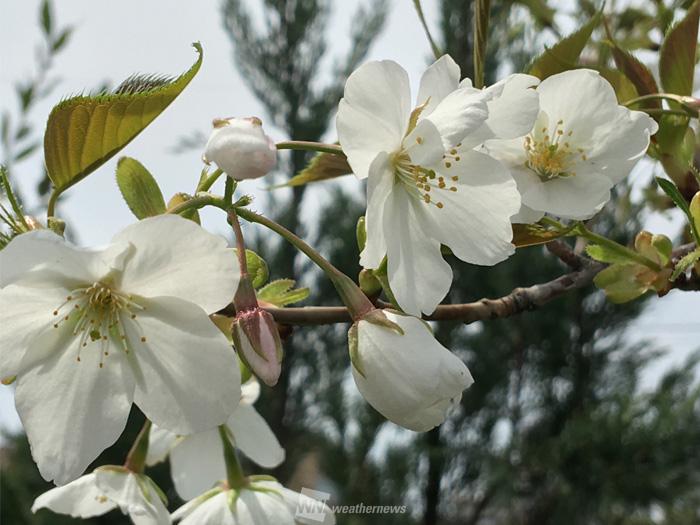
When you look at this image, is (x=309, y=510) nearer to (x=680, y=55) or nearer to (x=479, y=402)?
(x=680, y=55)

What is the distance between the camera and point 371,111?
58cm

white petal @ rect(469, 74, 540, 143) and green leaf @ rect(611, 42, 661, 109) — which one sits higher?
white petal @ rect(469, 74, 540, 143)

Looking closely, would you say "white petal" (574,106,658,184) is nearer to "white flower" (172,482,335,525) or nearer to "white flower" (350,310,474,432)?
"white flower" (350,310,474,432)

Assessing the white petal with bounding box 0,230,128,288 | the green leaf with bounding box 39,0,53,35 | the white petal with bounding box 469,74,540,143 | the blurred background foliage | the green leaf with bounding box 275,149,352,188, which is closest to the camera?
the white petal with bounding box 0,230,128,288

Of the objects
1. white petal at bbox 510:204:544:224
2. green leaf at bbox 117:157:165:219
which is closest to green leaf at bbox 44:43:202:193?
green leaf at bbox 117:157:165:219

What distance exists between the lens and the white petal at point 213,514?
74 cm

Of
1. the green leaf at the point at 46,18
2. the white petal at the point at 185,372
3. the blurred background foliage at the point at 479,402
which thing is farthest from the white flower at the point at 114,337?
the blurred background foliage at the point at 479,402

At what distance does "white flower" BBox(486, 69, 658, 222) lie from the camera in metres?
0.69

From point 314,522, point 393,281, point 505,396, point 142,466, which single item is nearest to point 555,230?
point 393,281

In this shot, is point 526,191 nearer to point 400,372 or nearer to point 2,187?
point 400,372

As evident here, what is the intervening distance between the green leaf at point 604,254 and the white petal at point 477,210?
0.11 m

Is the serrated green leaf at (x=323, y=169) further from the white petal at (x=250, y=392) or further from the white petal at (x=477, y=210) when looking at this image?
the white petal at (x=250, y=392)

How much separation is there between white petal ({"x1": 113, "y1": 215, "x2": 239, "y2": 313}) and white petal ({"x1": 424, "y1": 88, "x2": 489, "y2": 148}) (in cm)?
18

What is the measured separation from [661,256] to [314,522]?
41 centimetres
